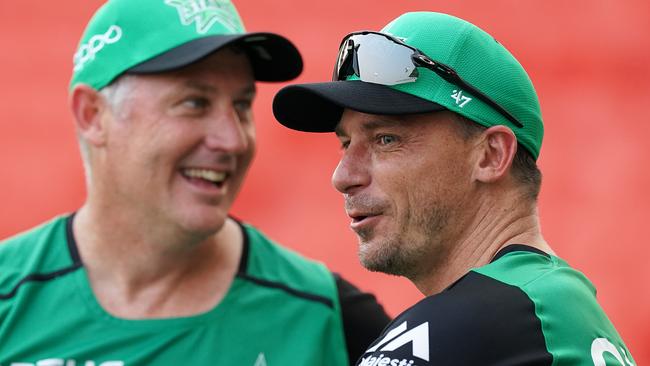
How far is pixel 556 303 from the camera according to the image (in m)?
1.89

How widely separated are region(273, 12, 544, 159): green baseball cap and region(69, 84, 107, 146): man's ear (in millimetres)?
739

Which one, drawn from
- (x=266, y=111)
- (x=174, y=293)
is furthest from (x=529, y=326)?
(x=266, y=111)

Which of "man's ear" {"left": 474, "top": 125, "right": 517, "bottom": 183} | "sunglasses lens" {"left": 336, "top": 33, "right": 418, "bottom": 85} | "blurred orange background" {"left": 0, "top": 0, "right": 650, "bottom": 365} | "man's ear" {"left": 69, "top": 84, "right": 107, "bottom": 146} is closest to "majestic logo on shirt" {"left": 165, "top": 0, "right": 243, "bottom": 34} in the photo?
"man's ear" {"left": 69, "top": 84, "right": 107, "bottom": 146}

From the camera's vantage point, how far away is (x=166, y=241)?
2.82 meters

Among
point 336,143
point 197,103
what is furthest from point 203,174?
point 336,143

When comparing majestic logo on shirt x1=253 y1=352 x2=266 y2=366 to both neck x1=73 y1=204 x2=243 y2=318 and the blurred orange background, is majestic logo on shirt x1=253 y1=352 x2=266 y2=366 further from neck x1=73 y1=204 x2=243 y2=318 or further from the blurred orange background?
the blurred orange background

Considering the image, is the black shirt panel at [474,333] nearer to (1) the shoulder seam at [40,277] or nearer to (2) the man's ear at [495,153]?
(2) the man's ear at [495,153]

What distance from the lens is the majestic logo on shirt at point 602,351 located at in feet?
6.13

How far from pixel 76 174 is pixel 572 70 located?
3.15 m

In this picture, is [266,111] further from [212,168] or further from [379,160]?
[379,160]

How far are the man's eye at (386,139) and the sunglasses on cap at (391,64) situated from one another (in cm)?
13

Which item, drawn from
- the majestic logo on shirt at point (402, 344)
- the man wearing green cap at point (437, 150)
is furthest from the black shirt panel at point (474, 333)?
the man wearing green cap at point (437, 150)

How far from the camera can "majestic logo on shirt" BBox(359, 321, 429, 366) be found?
184 centimetres

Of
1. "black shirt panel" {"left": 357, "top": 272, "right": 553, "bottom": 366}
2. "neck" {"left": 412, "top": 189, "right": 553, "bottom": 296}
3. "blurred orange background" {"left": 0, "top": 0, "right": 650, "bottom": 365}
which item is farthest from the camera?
"blurred orange background" {"left": 0, "top": 0, "right": 650, "bottom": 365}
